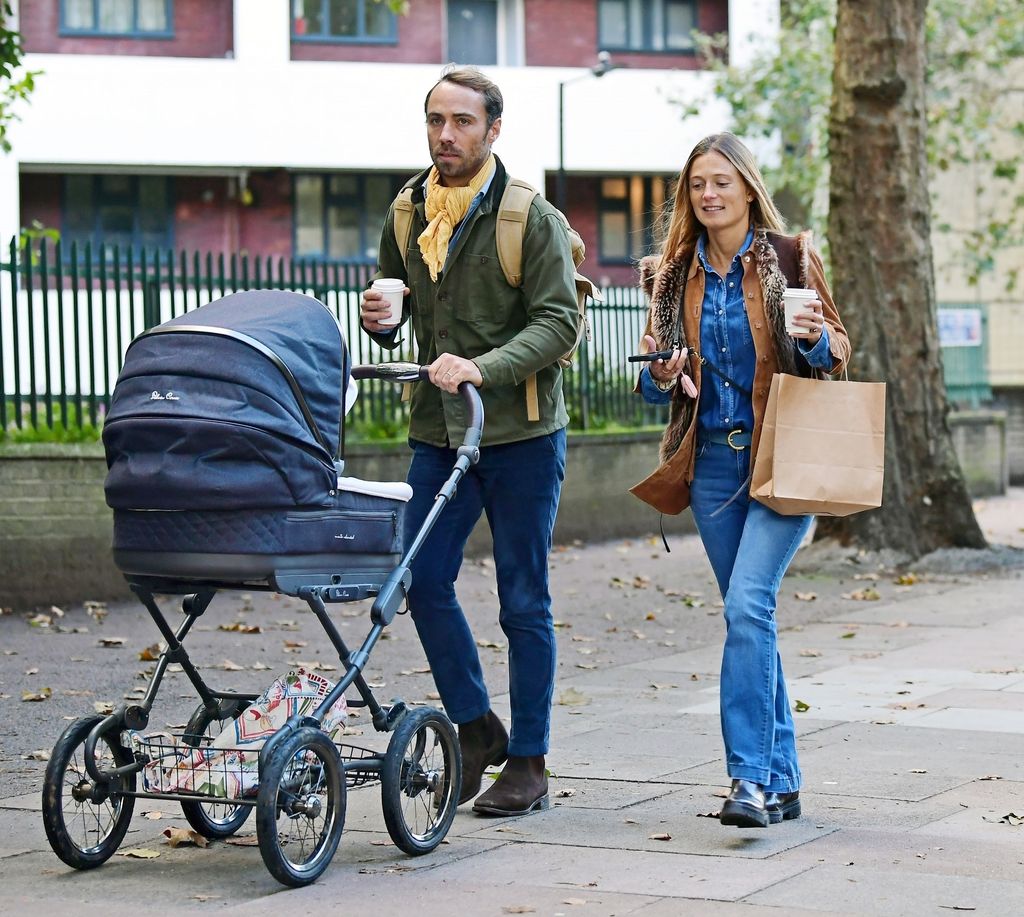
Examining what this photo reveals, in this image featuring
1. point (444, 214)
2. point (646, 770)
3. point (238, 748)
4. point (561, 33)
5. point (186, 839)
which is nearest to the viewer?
point (238, 748)

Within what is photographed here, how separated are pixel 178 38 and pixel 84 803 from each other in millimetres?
29154

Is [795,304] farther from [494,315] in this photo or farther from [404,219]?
[404,219]

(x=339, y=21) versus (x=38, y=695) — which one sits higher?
(x=339, y=21)

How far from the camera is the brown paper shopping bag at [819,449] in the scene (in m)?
5.57

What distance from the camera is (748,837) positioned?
17.8 ft

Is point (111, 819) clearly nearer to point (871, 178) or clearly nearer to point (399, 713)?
point (399, 713)

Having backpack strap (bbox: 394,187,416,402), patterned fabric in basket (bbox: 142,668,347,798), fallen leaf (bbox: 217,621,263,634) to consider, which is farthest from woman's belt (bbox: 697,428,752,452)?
fallen leaf (bbox: 217,621,263,634)

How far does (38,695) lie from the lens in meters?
8.58

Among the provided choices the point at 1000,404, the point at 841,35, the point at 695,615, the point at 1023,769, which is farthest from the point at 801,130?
the point at 1023,769

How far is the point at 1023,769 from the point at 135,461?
335cm

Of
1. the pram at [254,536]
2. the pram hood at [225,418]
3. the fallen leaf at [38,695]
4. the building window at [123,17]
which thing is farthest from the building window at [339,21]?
the pram hood at [225,418]

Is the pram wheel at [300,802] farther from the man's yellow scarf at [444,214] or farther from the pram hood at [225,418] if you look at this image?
the man's yellow scarf at [444,214]

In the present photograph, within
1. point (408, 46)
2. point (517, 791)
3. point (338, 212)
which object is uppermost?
point (408, 46)

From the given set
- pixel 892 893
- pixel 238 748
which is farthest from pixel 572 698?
pixel 892 893
